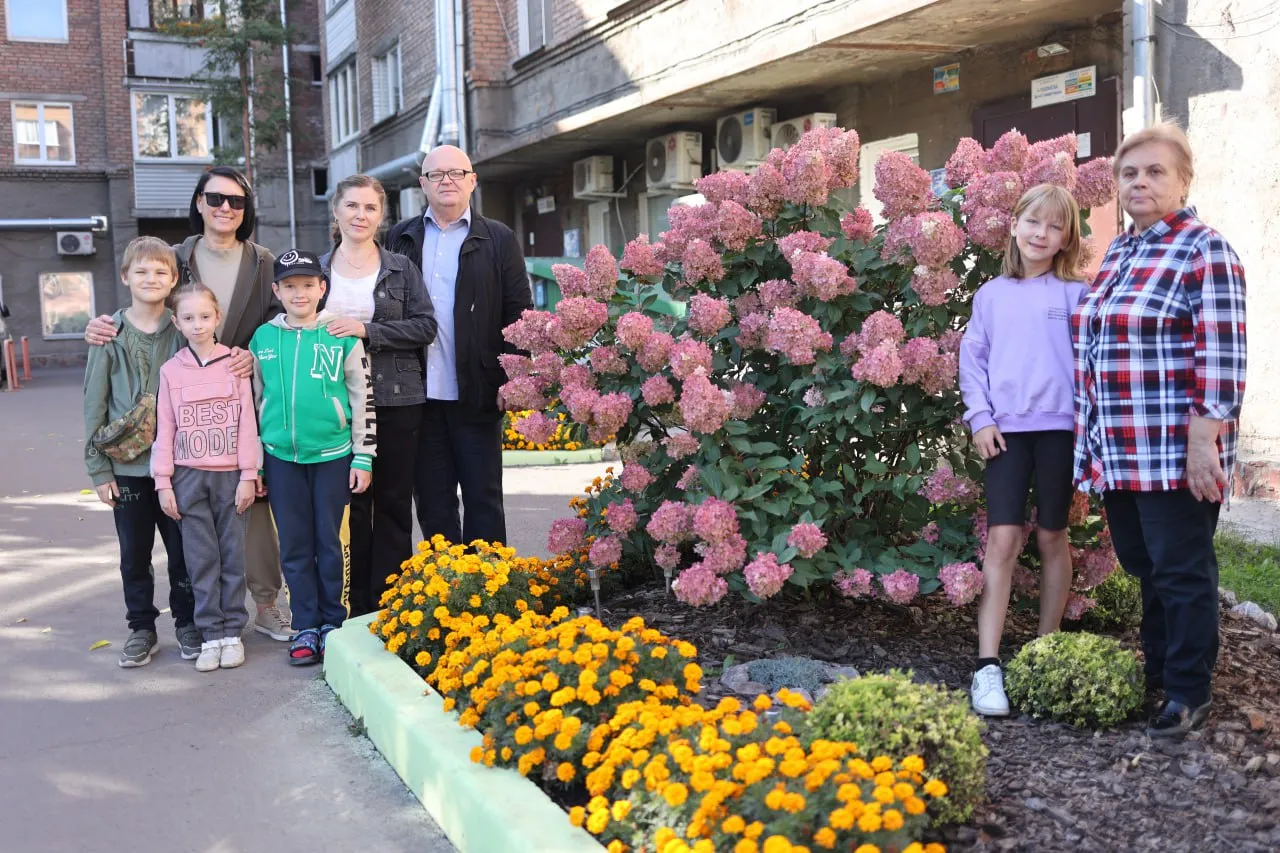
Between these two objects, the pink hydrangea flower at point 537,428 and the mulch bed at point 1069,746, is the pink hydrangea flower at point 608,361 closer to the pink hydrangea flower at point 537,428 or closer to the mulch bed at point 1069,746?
the pink hydrangea flower at point 537,428

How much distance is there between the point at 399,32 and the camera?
2109cm

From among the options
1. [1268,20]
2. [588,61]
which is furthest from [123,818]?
[588,61]

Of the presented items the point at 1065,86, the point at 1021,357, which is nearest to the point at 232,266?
the point at 1021,357

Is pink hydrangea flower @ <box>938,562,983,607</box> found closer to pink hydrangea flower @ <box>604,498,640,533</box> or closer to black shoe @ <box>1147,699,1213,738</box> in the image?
black shoe @ <box>1147,699,1213,738</box>

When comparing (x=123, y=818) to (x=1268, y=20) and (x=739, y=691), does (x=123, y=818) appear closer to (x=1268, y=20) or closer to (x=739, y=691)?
(x=739, y=691)

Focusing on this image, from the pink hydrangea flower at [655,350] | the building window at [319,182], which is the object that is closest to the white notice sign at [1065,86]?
the pink hydrangea flower at [655,350]

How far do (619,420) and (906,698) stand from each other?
1.65 metres

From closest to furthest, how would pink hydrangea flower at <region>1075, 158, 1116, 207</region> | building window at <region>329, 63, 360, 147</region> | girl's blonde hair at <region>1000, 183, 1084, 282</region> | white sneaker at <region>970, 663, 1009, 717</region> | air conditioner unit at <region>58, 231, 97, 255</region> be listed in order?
white sneaker at <region>970, 663, 1009, 717</region> < girl's blonde hair at <region>1000, 183, 1084, 282</region> < pink hydrangea flower at <region>1075, 158, 1116, 207</region> < building window at <region>329, 63, 360, 147</region> < air conditioner unit at <region>58, 231, 97, 255</region>

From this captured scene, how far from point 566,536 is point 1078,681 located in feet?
6.98

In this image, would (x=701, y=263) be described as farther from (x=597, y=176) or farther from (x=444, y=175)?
(x=597, y=176)

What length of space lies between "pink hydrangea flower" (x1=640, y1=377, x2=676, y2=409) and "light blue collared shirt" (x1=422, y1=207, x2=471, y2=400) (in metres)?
1.31

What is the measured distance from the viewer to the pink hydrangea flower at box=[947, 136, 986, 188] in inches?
174

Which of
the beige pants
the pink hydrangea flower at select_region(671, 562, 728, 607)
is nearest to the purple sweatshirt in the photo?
the pink hydrangea flower at select_region(671, 562, 728, 607)

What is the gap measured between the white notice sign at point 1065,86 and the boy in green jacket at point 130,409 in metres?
7.09
